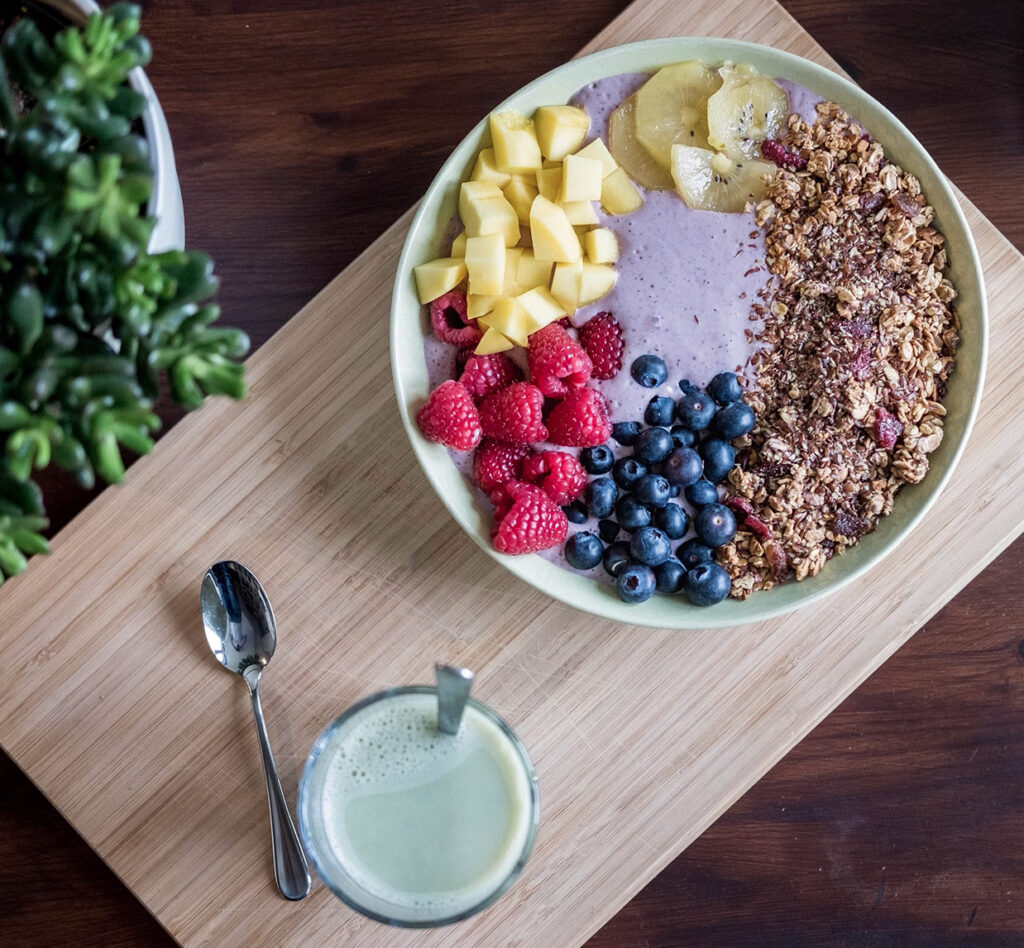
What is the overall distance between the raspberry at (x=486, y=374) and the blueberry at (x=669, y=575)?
31cm

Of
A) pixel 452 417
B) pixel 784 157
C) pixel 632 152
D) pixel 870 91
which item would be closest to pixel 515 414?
pixel 452 417

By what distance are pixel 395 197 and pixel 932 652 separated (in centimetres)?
108

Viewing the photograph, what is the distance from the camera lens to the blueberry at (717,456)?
4.45 ft

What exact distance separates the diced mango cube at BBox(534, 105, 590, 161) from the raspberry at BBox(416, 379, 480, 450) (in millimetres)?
334

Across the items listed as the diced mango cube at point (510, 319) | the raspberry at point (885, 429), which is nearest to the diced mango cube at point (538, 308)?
the diced mango cube at point (510, 319)

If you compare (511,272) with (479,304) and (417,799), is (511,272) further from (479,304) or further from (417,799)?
(417,799)

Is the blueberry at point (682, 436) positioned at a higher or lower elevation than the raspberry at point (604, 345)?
lower

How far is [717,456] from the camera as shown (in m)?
1.36

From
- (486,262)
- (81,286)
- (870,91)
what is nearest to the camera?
(81,286)

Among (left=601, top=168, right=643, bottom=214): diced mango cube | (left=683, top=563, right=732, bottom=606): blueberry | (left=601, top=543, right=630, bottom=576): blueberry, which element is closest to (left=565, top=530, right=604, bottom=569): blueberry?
(left=601, top=543, right=630, bottom=576): blueberry

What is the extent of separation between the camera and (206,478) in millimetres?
1424

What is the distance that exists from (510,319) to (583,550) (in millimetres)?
310

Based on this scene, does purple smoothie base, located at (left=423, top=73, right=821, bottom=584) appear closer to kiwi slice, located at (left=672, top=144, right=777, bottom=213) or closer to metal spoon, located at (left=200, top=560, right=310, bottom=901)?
kiwi slice, located at (left=672, top=144, right=777, bottom=213)

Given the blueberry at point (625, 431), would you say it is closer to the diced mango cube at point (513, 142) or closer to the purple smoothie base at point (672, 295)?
the purple smoothie base at point (672, 295)
